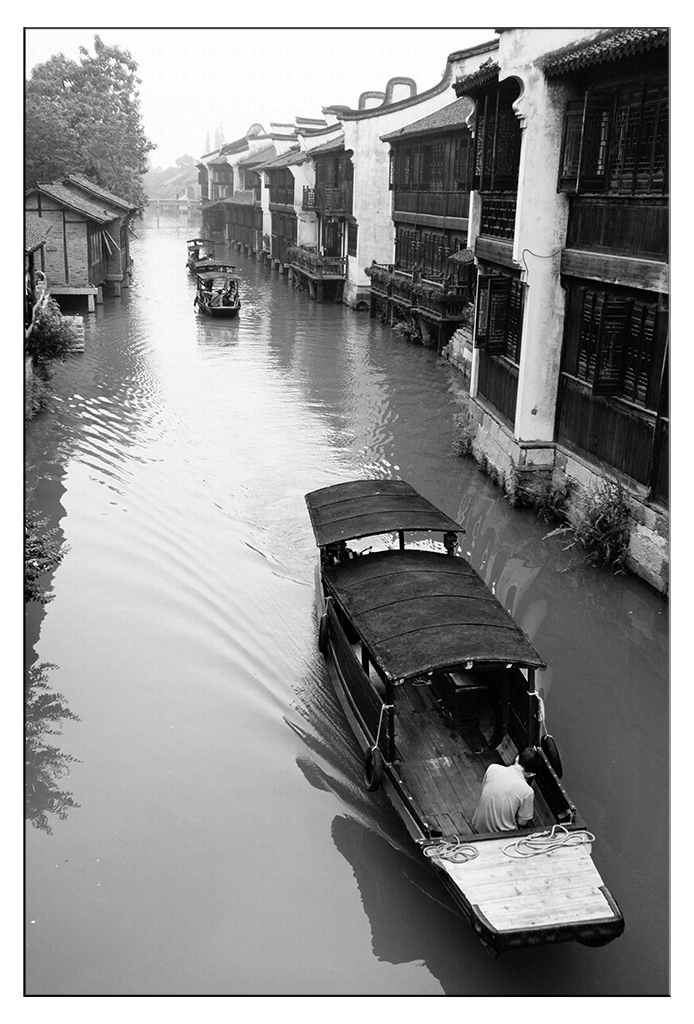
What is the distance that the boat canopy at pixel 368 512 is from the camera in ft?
37.0

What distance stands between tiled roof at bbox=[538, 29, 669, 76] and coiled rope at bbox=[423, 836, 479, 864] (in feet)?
33.8

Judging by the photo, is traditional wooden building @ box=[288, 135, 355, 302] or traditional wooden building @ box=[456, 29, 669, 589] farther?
traditional wooden building @ box=[288, 135, 355, 302]

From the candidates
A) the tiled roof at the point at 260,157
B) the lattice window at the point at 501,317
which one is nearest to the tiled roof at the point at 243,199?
the tiled roof at the point at 260,157

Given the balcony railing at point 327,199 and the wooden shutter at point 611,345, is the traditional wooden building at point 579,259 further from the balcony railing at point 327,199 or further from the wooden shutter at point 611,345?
the balcony railing at point 327,199

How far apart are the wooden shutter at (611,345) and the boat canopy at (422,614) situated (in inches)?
175

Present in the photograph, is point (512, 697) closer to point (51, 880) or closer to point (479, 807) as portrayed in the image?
point (479, 807)

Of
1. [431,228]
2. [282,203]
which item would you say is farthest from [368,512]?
[282,203]

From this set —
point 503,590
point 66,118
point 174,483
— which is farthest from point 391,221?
point 503,590

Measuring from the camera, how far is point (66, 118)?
4606 cm

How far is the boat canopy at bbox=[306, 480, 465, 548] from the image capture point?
11289mm

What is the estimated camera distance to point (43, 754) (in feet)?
33.1

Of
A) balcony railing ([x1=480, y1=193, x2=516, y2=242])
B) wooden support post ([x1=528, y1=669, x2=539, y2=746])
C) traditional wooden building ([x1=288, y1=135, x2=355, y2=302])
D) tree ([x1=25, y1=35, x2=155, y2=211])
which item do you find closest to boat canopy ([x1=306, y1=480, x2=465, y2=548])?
wooden support post ([x1=528, y1=669, x2=539, y2=746])

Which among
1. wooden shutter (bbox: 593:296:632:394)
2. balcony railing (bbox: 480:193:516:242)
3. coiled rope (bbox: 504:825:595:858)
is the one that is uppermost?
balcony railing (bbox: 480:193:516:242)

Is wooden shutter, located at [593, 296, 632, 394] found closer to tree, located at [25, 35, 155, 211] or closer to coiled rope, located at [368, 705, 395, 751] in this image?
coiled rope, located at [368, 705, 395, 751]
